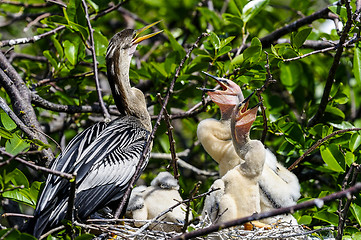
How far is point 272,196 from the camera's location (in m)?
3.00

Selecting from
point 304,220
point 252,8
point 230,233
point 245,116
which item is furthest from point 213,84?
point 230,233

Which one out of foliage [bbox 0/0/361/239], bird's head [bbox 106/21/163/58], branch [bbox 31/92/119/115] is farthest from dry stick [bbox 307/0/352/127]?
branch [bbox 31/92/119/115]

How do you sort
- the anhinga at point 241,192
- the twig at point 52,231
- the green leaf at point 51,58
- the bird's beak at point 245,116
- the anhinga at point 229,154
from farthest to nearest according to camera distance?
the green leaf at point 51,58
the bird's beak at point 245,116
the anhinga at point 229,154
the anhinga at point 241,192
the twig at point 52,231

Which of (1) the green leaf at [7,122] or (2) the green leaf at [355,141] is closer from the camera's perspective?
(1) the green leaf at [7,122]

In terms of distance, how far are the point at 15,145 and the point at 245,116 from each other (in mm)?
1208

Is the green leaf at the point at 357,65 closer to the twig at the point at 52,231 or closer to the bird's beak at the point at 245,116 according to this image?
the bird's beak at the point at 245,116

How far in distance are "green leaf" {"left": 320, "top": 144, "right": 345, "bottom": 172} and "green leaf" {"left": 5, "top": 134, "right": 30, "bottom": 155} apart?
1.63m

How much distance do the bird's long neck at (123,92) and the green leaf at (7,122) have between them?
0.78 m

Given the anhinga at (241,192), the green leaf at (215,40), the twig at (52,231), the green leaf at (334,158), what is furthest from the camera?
the green leaf at (215,40)

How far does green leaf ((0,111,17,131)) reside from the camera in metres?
3.11

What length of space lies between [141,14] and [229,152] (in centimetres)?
323

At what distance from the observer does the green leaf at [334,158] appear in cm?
328

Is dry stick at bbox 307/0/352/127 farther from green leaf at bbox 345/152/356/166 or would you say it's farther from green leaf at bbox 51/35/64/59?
green leaf at bbox 51/35/64/59

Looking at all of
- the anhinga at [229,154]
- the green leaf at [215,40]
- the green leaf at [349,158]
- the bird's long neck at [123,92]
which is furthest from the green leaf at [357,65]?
the bird's long neck at [123,92]
